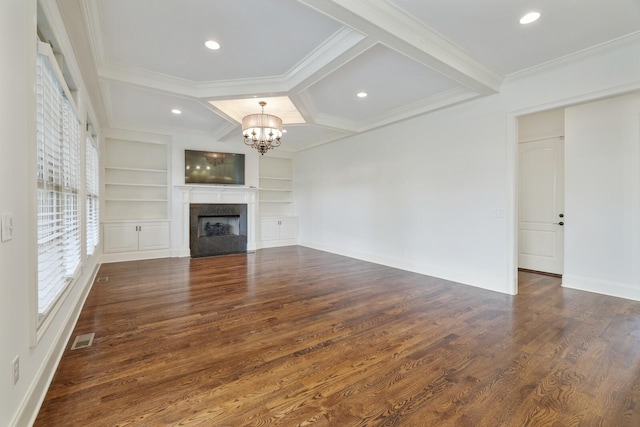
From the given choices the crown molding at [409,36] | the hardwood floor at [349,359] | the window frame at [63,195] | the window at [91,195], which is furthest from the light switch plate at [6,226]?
the window at [91,195]

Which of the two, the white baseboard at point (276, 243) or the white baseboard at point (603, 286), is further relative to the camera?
the white baseboard at point (276, 243)

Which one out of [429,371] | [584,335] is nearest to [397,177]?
[584,335]

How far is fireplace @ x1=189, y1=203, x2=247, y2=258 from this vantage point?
6.71 m

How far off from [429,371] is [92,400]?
2.25 meters

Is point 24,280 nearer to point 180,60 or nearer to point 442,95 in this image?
point 180,60

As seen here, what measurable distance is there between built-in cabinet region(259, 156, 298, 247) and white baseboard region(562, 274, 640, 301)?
618 cm

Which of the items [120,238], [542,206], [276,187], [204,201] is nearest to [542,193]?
[542,206]

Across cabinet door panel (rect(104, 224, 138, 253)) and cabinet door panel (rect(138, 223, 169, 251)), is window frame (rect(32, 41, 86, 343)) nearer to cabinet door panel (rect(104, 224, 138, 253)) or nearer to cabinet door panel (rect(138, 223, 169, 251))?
cabinet door panel (rect(104, 224, 138, 253))

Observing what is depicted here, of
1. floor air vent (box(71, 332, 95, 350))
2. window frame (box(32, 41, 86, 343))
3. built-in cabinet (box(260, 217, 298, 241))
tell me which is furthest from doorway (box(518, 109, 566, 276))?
floor air vent (box(71, 332, 95, 350))

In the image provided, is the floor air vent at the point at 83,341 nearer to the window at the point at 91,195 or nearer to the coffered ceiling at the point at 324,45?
the window at the point at 91,195

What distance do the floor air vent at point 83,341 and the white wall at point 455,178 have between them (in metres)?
4.61

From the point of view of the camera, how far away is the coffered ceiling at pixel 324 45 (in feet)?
8.27

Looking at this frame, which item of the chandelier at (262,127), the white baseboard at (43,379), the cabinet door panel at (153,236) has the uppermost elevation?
the chandelier at (262,127)

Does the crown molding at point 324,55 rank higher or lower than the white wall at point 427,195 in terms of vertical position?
higher
